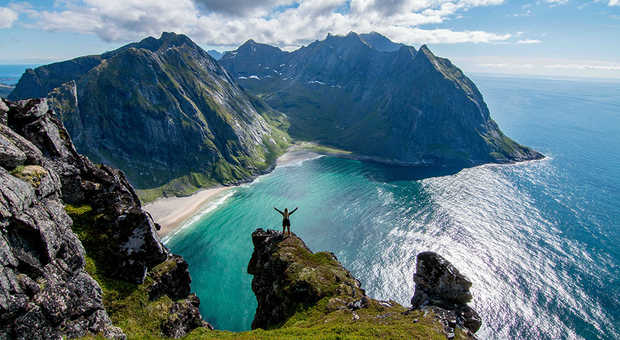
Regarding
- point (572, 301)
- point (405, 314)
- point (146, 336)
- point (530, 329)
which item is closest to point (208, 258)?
point (146, 336)

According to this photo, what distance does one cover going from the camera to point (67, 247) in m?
23.8

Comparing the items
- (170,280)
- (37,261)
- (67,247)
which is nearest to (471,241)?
(170,280)

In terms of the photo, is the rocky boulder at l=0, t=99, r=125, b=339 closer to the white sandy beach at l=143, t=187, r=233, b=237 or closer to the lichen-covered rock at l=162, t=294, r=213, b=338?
the lichen-covered rock at l=162, t=294, r=213, b=338

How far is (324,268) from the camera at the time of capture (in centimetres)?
3838

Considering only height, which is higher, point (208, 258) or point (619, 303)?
point (208, 258)

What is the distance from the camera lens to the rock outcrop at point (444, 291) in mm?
29219

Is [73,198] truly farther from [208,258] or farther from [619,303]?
[619,303]

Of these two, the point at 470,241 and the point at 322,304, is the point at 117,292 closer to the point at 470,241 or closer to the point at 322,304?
the point at 322,304

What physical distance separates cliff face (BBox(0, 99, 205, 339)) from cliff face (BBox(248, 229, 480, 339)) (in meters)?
10.8

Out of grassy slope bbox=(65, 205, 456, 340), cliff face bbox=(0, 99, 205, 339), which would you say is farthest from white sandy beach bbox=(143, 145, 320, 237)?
grassy slope bbox=(65, 205, 456, 340)

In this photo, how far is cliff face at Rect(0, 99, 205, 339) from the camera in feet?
60.6

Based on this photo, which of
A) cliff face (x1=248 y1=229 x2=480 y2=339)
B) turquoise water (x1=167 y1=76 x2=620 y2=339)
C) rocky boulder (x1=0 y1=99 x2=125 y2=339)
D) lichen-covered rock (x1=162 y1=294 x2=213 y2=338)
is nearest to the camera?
rocky boulder (x1=0 y1=99 x2=125 y2=339)

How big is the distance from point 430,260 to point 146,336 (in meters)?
32.5

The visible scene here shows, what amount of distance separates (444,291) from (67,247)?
3990cm
